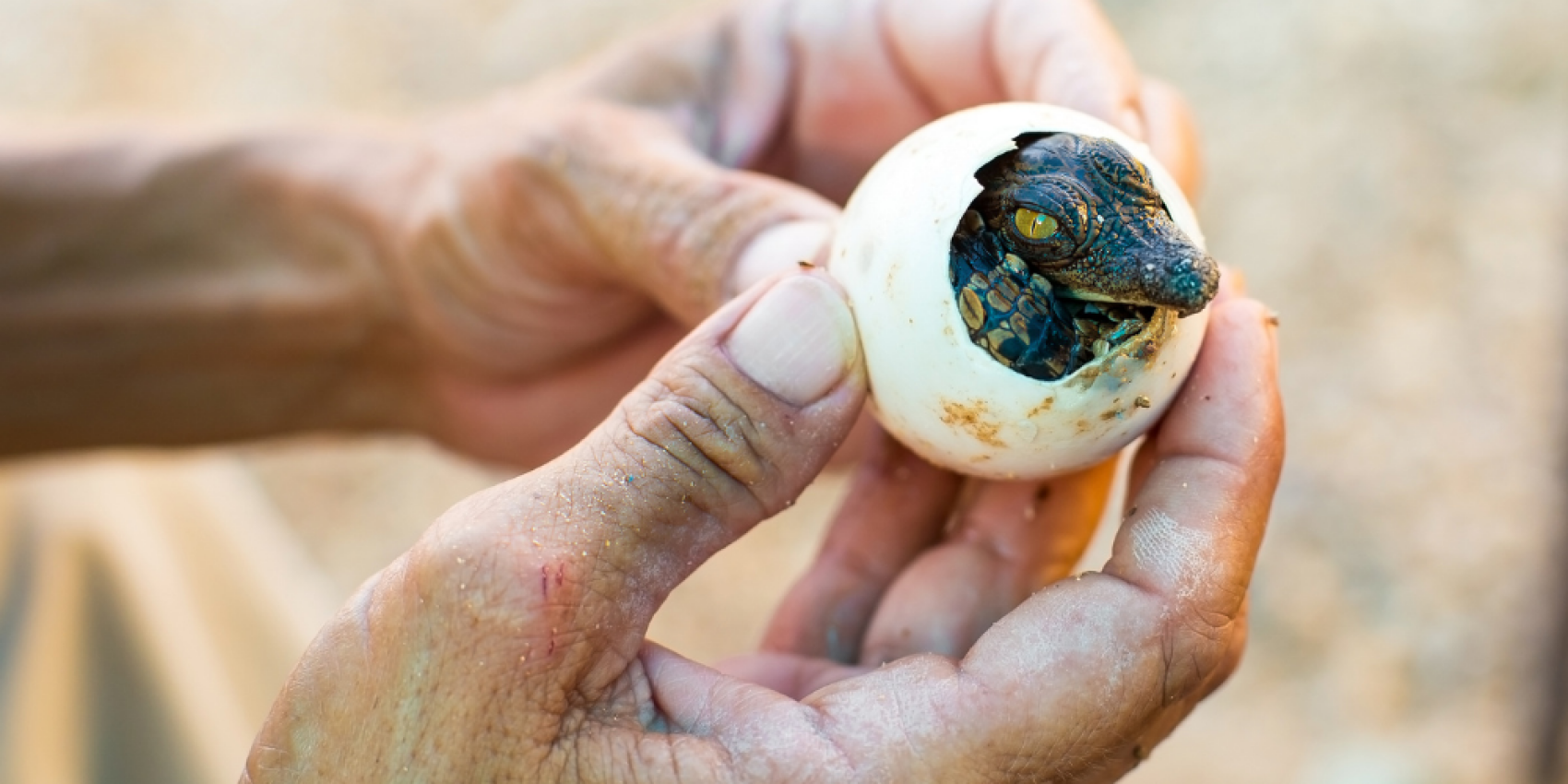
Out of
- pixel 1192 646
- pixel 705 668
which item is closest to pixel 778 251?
pixel 705 668

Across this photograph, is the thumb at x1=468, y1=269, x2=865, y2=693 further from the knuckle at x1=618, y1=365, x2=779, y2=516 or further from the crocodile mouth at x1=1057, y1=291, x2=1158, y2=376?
the crocodile mouth at x1=1057, y1=291, x2=1158, y2=376

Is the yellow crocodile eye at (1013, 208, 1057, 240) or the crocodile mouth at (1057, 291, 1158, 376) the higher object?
the yellow crocodile eye at (1013, 208, 1057, 240)

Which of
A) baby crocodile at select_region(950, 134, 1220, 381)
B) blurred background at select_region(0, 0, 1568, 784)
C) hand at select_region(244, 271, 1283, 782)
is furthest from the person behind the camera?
blurred background at select_region(0, 0, 1568, 784)

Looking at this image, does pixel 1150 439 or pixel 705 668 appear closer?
pixel 705 668

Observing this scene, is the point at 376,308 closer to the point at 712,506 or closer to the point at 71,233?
the point at 71,233

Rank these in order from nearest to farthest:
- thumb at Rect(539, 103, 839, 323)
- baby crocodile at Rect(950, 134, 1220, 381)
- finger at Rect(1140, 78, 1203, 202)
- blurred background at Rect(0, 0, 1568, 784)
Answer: baby crocodile at Rect(950, 134, 1220, 381)
thumb at Rect(539, 103, 839, 323)
finger at Rect(1140, 78, 1203, 202)
blurred background at Rect(0, 0, 1568, 784)

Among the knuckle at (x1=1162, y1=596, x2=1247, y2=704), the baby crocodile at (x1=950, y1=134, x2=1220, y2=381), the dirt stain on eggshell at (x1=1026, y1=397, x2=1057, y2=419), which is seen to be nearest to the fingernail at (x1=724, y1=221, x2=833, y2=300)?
the baby crocodile at (x1=950, y1=134, x2=1220, y2=381)

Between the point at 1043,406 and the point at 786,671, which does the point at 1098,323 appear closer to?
the point at 1043,406

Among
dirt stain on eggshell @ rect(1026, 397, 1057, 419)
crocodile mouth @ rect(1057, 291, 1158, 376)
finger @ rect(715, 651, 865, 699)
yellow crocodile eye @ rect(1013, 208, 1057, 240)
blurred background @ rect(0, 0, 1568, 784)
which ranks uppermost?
yellow crocodile eye @ rect(1013, 208, 1057, 240)
